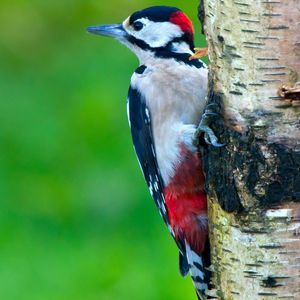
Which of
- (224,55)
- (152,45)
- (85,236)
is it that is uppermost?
(224,55)

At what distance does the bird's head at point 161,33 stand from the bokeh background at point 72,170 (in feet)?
5.10

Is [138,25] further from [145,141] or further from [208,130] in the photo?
[208,130]

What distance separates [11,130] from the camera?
823 centimetres

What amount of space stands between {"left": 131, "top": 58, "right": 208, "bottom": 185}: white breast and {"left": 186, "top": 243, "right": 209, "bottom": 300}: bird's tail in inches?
12.9

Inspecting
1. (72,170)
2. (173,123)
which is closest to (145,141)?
(173,123)

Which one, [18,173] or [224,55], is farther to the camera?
[18,173]

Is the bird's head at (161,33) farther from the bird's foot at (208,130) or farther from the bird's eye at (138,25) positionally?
the bird's foot at (208,130)

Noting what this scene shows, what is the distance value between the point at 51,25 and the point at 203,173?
4.91 meters

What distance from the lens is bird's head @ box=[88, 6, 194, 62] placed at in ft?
16.8

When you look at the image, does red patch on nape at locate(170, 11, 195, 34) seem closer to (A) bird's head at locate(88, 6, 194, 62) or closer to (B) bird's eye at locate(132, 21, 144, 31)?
(A) bird's head at locate(88, 6, 194, 62)

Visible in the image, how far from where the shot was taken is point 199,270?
4875mm

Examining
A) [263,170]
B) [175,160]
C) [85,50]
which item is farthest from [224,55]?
[85,50]

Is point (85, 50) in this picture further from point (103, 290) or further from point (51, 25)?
point (103, 290)

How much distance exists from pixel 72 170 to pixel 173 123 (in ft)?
9.83
